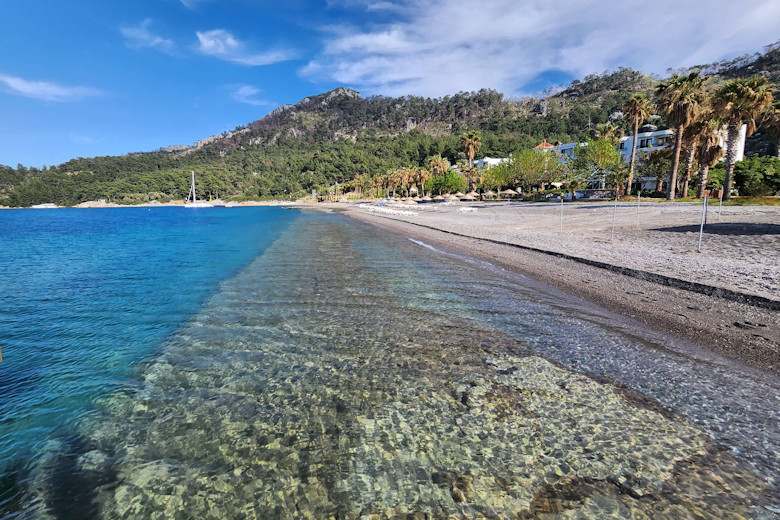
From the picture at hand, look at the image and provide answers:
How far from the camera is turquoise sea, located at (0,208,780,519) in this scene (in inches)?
129

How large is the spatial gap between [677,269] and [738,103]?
29.3 meters

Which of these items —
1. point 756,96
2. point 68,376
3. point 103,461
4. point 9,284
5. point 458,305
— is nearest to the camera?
point 103,461

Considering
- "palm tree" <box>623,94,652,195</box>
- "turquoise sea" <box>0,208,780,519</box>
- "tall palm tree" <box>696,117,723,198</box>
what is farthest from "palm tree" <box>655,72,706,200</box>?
"turquoise sea" <box>0,208,780,519</box>

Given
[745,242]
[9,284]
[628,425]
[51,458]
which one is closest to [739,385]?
[628,425]

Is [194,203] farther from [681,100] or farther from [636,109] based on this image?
[681,100]

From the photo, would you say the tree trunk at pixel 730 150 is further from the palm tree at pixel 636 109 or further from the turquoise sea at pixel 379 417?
the turquoise sea at pixel 379 417

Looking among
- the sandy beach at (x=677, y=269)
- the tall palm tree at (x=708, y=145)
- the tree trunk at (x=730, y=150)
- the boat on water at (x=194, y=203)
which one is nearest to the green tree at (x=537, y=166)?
the tall palm tree at (x=708, y=145)

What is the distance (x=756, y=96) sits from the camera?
28219 millimetres

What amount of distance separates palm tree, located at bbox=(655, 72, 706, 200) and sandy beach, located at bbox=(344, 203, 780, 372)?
1683 cm

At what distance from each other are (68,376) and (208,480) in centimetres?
405

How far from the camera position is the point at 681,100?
3369 cm

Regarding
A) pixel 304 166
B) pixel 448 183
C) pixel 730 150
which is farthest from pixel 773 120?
pixel 304 166

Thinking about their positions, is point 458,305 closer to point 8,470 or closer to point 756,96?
point 8,470

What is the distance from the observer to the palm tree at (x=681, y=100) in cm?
3353
